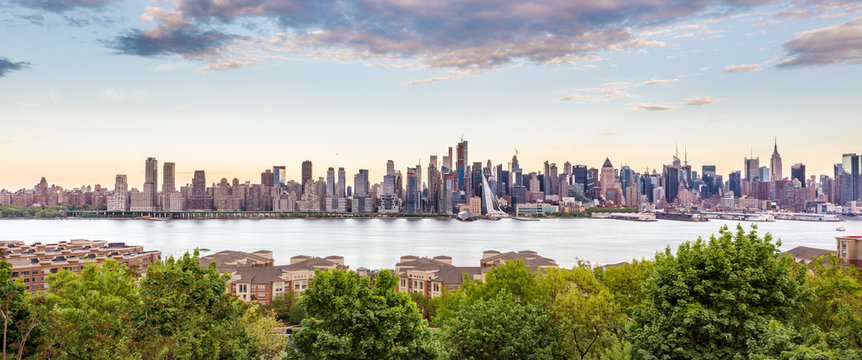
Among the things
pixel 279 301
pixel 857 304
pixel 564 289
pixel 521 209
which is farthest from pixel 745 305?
pixel 521 209

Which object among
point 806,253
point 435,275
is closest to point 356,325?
point 435,275

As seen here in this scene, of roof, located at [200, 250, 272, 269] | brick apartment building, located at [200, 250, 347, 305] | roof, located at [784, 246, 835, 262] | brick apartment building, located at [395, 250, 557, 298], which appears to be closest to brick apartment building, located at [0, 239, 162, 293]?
roof, located at [200, 250, 272, 269]

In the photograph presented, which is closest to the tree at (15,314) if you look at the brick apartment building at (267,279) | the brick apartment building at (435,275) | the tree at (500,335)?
the tree at (500,335)

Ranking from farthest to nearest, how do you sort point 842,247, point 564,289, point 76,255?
point 76,255
point 842,247
point 564,289

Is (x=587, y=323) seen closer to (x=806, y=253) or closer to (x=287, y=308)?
(x=287, y=308)

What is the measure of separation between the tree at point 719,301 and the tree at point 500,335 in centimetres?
264

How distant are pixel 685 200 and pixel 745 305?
210091mm

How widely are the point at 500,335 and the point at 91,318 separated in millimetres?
8385

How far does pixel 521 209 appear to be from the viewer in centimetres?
18925

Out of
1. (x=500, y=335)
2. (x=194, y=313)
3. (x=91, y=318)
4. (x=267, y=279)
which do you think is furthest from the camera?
(x=267, y=279)

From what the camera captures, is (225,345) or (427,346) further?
(427,346)

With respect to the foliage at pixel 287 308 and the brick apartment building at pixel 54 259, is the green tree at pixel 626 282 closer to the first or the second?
the foliage at pixel 287 308

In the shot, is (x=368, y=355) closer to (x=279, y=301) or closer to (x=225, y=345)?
(x=225, y=345)

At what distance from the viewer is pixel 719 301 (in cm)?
998
